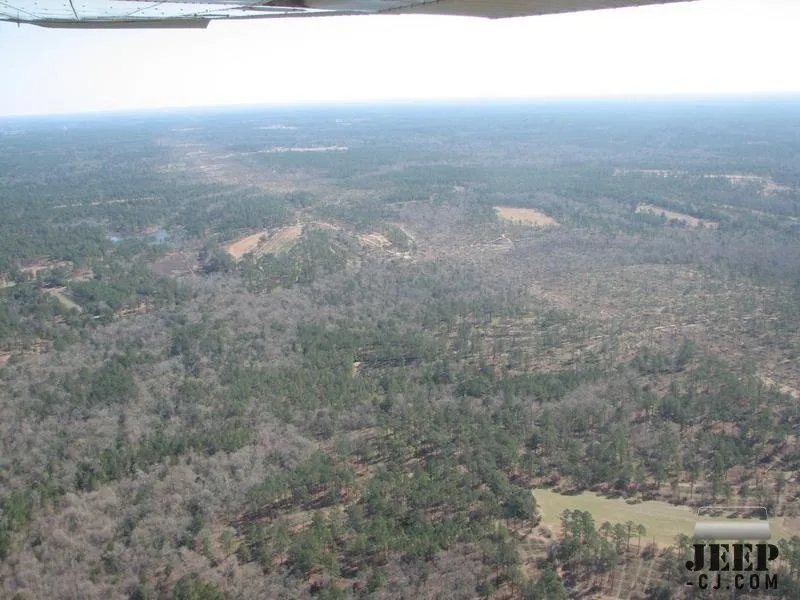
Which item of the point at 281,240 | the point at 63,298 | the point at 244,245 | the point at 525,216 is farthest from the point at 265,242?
the point at 525,216

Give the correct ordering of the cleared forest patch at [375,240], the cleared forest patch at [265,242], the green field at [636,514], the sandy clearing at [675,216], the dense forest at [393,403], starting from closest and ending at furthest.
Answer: the dense forest at [393,403]
the green field at [636,514]
the cleared forest patch at [265,242]
the cleared forest patch at [375,240]
the sandy clearing at [675,216]

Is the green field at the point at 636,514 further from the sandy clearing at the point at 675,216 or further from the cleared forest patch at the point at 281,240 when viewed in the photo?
the sandy clearing at the point at 675,216

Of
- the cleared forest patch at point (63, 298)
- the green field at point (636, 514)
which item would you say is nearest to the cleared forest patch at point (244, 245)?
the cleared forest patch at point (63, 298)

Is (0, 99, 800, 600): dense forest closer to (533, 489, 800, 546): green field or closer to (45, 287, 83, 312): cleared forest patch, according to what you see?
(533, 489, 800, 546): green field

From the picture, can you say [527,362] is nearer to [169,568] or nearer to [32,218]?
[169,568]

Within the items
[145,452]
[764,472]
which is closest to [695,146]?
[764,472]
